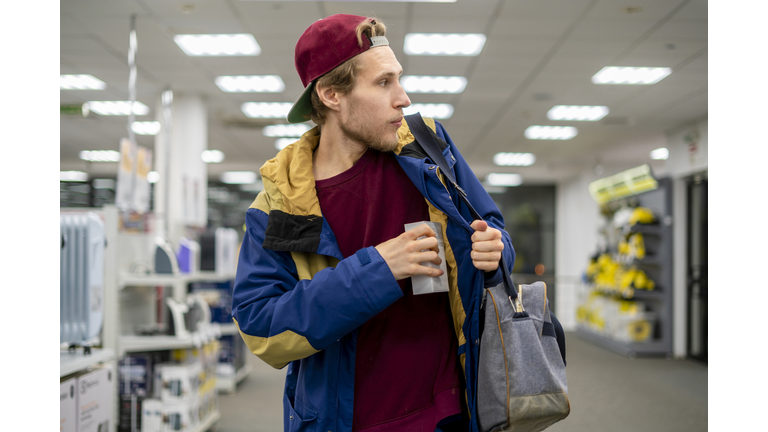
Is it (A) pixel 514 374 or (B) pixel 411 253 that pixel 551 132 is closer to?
(A) pixel 514 374

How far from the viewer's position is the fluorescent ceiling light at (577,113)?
7391 millimetres

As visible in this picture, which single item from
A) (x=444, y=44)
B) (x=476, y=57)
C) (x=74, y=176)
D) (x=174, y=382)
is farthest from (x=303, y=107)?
(x=74, y=176)

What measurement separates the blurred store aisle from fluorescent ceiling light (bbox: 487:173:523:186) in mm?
7007

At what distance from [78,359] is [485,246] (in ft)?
6.31

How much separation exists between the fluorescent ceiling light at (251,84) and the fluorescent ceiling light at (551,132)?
4292 millimetres

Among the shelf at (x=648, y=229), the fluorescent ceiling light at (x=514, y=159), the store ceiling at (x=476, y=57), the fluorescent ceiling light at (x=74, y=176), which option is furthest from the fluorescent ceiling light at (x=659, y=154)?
the fluorescent ceiling light at (x=74, y=176)

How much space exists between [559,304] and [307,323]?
12403 millimetres

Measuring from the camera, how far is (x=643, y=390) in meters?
5.68

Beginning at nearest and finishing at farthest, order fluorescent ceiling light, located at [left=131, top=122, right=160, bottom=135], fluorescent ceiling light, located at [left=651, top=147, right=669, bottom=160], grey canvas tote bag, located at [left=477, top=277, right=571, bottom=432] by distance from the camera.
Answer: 1. grey canvas tote bag, located at [left=477, top=277, right=571, bottom=432]
2. fluorescent ceiling light, located at [left=131, top=122, right=160, bottom=135]
3. fluorescent ceiling light, located at [left=651, top=147, right=669, bottom=160]

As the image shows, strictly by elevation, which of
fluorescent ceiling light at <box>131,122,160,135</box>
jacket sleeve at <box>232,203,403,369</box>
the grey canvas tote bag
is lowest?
the grey canvas tote bag

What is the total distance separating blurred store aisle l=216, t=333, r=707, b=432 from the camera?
4.43 meters

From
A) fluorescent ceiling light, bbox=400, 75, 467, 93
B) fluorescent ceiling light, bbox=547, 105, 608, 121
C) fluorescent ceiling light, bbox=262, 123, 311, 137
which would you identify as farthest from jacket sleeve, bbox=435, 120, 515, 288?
fluorescent ceiling light, bbox=262, 123, 311, 137

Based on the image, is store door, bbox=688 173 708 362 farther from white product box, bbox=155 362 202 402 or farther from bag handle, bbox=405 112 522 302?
bag handle, bbox=405 112 522 302

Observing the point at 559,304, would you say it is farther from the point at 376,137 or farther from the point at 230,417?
the point at 376,137
